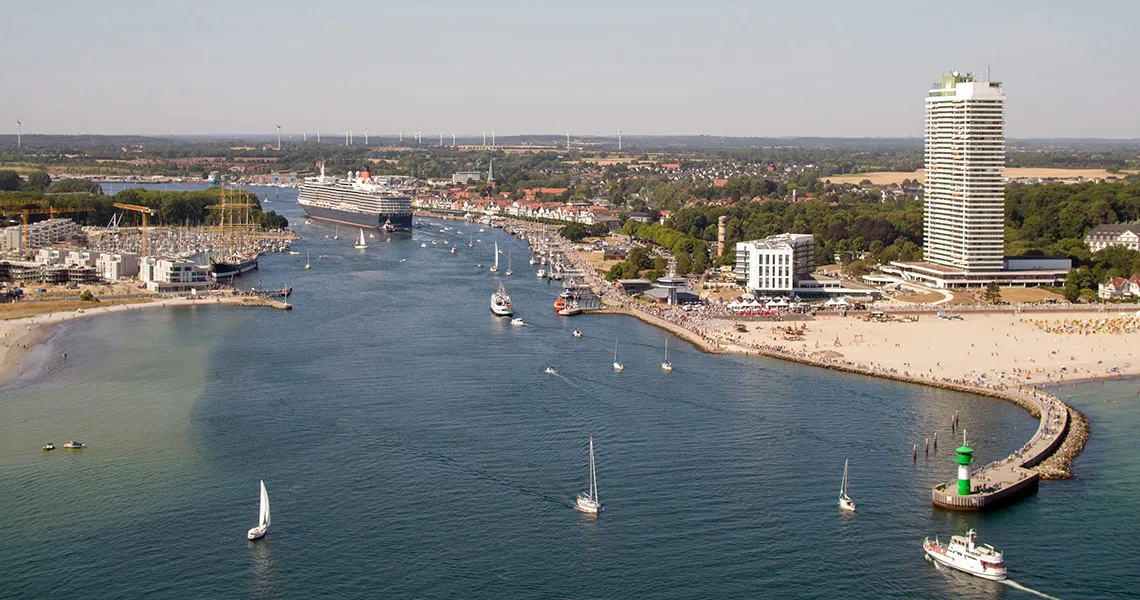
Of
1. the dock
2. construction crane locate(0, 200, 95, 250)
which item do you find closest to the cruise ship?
construction crane locate(0, 200, 95, 250)

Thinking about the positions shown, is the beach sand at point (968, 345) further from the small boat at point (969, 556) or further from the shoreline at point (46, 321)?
the shoreline at point (46, 321)

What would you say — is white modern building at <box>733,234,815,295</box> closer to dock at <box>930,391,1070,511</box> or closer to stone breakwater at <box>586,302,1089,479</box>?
stone breakwater at <box>586,302,1089,479</box>

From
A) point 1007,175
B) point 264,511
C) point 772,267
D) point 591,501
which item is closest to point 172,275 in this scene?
point 772,267

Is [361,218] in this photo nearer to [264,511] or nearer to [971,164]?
[971,164]

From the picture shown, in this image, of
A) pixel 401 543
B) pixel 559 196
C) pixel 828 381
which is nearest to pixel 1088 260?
pixel 828 381

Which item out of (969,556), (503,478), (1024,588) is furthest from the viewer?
(503,478)

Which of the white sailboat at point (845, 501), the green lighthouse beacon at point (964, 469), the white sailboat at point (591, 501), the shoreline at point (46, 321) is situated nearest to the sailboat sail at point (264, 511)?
the white sailboat at point (591, 501)
